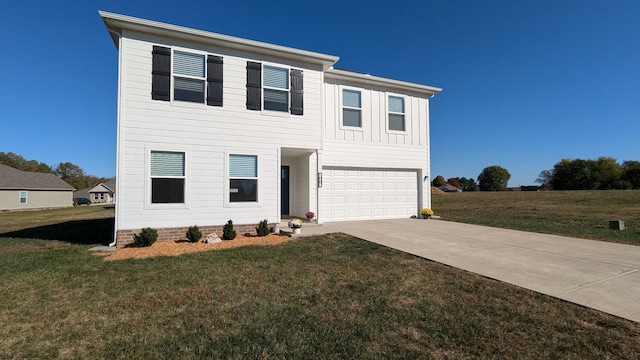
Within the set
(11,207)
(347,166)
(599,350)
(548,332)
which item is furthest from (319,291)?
(11,207)

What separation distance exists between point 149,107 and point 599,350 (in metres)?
9.33

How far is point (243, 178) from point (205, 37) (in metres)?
4.07

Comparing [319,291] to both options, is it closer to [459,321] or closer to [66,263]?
[459,321]

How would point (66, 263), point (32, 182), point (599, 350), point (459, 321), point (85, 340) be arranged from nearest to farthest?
point (599, 350) → point (85, 340) → point (459, 321) → point (66, 263) → point (32, 182)

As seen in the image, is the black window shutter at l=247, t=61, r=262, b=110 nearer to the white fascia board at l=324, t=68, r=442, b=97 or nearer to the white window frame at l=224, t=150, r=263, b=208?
the white window frame at l=224, t=150, r=263, b=208

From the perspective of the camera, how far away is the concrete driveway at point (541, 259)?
3.78 metres

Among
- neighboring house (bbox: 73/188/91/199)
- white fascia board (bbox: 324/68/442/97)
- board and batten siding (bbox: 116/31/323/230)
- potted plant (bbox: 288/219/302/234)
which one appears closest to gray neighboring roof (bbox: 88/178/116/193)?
neighboring house (bbox: 73/188/91/199)

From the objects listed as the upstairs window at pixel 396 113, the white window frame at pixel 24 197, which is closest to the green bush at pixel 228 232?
the upstairs window at pixel 396 113

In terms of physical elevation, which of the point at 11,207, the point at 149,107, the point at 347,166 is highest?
the point at 149,107

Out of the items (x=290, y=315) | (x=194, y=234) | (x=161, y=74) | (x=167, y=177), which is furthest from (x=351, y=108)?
(x=290, y=315)

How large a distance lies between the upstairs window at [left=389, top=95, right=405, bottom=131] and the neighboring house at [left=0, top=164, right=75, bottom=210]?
45002 millimetres

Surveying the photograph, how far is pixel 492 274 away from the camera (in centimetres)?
466

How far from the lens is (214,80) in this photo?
8.37 m

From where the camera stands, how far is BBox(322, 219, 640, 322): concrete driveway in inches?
149
